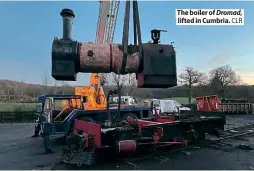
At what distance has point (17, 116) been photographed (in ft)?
74.8

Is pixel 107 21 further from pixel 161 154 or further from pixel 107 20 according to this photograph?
pixel 161 154

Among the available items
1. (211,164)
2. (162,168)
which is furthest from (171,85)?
(211,164)

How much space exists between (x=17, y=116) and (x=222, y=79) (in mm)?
40862

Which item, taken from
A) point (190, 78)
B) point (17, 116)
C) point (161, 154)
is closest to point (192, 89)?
point (190, 78)

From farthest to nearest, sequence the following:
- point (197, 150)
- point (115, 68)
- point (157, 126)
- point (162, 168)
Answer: point (197, 150), point (157, 126), point (162, 168), point (115, 68)

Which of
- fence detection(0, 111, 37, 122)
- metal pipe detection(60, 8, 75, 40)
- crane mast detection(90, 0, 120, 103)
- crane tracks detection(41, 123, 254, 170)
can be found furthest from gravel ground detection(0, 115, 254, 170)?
fence detection(0, 111, 37, 122)

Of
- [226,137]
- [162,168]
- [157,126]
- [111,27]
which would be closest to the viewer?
[162,168]

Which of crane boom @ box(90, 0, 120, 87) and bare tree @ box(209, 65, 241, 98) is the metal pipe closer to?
crane boom @ box(90, 0, 120, 87)

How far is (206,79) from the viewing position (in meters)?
55.2

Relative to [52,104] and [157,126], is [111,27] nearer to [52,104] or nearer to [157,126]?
[52,104]

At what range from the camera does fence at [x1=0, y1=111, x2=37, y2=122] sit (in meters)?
22.5

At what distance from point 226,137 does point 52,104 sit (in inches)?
305

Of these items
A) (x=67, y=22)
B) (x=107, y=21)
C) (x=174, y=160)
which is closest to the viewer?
(x=67, y=22)

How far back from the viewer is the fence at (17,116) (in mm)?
22491
